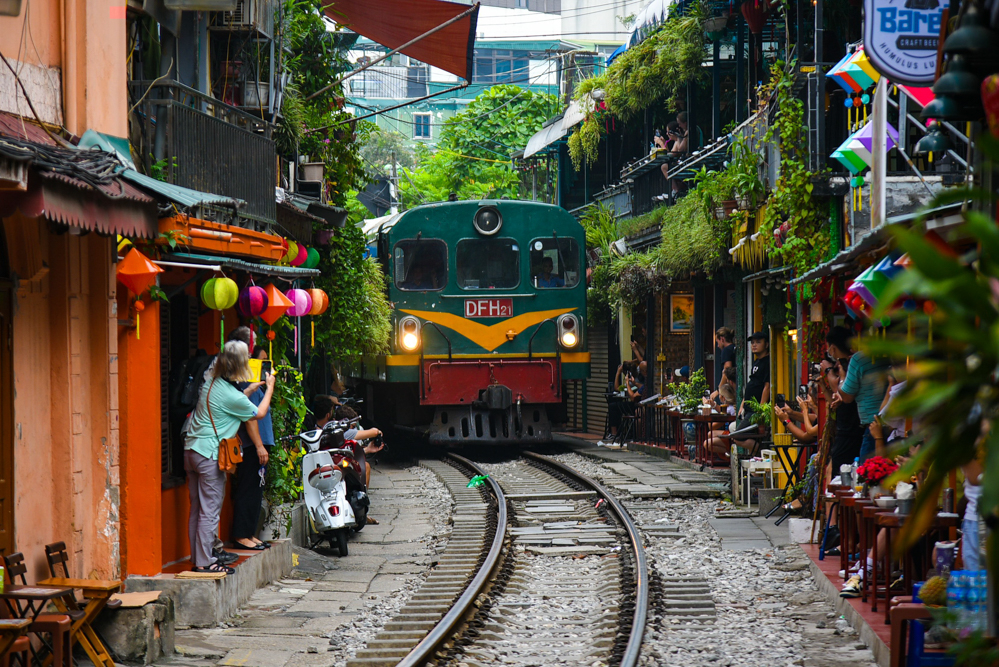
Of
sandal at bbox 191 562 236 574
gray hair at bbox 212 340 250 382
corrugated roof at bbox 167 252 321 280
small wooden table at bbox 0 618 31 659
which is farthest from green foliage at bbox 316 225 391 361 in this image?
small wooden table at bbox 0 618 31 659

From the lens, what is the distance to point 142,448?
6980 millimetres

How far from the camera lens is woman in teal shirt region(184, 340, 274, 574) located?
7199mm

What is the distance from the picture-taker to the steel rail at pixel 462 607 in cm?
603

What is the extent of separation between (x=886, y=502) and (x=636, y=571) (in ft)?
7.94

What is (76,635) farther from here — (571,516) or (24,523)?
(571,516)

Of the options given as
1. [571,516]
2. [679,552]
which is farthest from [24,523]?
[571,516]

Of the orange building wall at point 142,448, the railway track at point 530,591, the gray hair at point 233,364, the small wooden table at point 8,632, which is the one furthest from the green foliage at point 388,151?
the small wooden table at point 8,632

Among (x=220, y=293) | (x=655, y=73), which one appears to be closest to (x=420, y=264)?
(x=655, y=73)

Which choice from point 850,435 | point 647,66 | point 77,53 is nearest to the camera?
point 77,53

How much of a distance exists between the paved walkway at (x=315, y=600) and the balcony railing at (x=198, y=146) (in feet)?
9.53

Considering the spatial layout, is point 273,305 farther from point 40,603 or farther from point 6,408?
point 40,603

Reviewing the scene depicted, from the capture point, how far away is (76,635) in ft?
18.4

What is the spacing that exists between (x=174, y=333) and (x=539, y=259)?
8.74m

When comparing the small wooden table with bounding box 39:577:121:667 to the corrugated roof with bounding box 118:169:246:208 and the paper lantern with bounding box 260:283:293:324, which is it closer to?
the corrugated roof with bounding box 118:169:246:208
